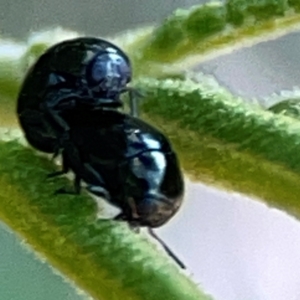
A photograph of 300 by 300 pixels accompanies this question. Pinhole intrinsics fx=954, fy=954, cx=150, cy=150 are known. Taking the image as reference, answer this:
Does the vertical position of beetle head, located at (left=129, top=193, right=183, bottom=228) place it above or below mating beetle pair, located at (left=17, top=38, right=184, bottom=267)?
below

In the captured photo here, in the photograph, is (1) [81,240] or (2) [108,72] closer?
(1) [81,240]

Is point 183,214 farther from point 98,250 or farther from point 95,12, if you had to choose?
point 98,250

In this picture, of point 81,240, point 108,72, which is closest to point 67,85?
point 108,72

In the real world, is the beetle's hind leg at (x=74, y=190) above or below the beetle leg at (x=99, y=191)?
above

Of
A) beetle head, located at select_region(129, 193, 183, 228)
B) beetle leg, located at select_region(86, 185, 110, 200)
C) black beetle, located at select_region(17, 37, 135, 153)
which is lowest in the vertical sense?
beetle head, located at select_region(129, 193, 183, 228)

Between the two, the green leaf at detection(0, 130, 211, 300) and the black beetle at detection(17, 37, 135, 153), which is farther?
the black beetle at detection(17, 37, 135, 153)

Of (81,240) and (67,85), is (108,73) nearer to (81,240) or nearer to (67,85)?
(67,85)

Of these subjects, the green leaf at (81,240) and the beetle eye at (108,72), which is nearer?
the green leaf at (81,240)
